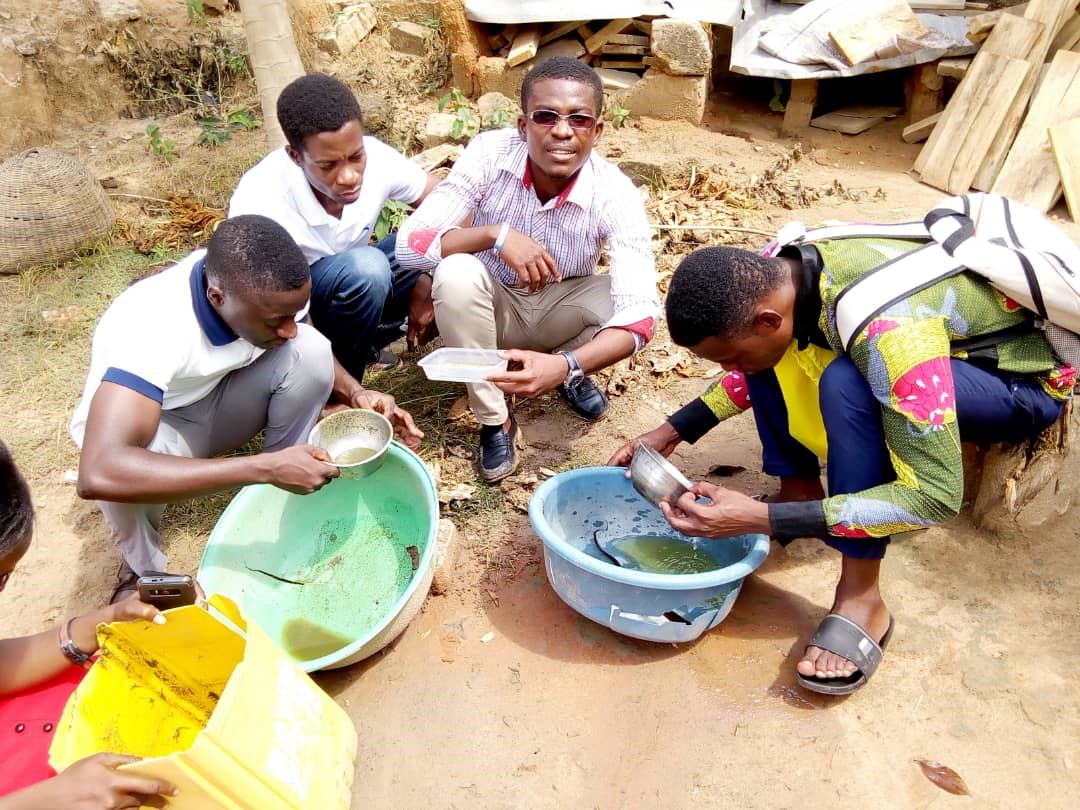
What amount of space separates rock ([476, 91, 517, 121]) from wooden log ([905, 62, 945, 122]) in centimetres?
262

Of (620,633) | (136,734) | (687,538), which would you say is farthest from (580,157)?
(136,734)

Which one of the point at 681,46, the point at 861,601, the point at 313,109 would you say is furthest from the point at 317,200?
the point at 681,46

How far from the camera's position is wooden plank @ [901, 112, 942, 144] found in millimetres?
4914

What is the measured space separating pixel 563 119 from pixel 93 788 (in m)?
2.08

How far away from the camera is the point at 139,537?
7.34ft

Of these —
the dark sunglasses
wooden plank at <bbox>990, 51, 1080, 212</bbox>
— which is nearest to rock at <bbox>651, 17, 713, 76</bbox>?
wooden plank at <bbox>990, 51, 1080, 212</bbox>

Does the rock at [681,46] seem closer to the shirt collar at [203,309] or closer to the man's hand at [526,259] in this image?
the man's hand at [526,259]

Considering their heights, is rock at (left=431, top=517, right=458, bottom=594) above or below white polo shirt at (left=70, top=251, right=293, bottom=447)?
below

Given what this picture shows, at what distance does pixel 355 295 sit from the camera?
2.72 meters

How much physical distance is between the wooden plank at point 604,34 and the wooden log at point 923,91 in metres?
1.89

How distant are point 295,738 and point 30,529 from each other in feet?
2.17

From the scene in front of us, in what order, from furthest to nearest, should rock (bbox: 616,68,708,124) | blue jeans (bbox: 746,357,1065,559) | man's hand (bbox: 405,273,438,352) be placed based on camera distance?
1. rock (bbox: 616,68,708,124)
2. man's hand (bbox: 405,273,438,352)
3. blue jeans (bbox: 746,357,1065,559)

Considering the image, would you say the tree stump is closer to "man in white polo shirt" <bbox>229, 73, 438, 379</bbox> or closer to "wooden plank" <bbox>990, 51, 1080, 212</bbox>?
"man in white polo shirt" <bbox>229, 73, 438, 379</bbox>

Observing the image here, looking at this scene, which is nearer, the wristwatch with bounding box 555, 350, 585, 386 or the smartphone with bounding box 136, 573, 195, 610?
the smartphone with bounding box 136, 573, 195, 610
